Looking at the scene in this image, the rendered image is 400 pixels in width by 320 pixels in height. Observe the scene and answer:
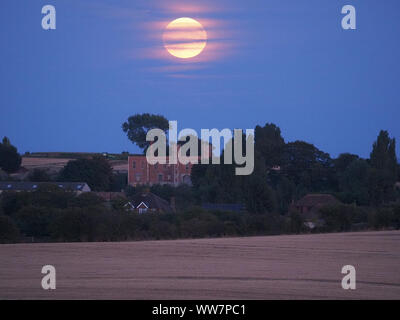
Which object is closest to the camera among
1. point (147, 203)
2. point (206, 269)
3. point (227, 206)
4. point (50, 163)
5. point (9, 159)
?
point (206, 269)

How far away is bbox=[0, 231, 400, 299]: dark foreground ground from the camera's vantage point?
12500mm

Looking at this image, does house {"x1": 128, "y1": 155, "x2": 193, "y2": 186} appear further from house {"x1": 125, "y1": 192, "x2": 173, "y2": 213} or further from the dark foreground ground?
the dark foreground ground

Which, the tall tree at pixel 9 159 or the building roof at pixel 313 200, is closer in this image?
the building roof at pixel 313 200

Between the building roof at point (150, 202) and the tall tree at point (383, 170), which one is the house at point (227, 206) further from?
the tall tree at point (383, 170)

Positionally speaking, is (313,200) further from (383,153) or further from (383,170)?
(383,153)

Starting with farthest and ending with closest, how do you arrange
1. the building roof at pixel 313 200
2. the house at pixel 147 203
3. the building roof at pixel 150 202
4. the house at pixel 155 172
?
the house at pixel 155 172, the building roof at pixel 313 200, the building roof at pixel 150 202, the house at pixel 147 203

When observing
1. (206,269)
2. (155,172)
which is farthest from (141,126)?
(206,269)

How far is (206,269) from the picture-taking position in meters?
15.3

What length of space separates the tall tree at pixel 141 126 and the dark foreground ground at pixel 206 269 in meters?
50.6

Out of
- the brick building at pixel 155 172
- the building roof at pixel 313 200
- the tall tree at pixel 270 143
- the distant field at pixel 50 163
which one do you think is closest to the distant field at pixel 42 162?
the distant field at pixel 50 163

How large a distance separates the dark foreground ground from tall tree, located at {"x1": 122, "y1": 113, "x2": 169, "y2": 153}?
50573 millimetres

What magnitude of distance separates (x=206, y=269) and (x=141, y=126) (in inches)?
2285

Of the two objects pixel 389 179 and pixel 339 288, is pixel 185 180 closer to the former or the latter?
pixel 389 179

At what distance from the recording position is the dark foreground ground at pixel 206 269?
41.0ft
